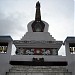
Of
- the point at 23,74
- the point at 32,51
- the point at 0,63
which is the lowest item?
A: the point at 23,74

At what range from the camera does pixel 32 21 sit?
22.0 metres

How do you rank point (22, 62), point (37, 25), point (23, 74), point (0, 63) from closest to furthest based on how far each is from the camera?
point (23, 74) < point (0, 63) < point (22, 62) < point (37, 25)

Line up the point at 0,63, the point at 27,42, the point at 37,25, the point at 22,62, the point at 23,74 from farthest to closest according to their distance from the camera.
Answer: the point at 37,25 → the point at 27,42 → the point at 22,62 → the point at 0,63 → the point at 23,74

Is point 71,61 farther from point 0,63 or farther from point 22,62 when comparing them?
point 0,63

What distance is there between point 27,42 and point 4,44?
3.98 metres

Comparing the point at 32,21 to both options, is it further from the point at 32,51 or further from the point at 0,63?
the point at 0,63

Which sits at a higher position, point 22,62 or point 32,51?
point 32,51

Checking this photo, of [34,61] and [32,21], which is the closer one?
[34,61]

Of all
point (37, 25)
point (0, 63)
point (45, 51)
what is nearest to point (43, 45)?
point (45, 51)

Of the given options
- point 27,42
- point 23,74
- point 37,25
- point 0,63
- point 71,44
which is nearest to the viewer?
point 23,74

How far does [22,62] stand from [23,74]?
3.76 m

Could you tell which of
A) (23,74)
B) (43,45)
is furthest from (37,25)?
(23,74)

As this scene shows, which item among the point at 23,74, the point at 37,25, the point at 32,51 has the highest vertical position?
the point at 37,25

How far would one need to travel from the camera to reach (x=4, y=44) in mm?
13594
